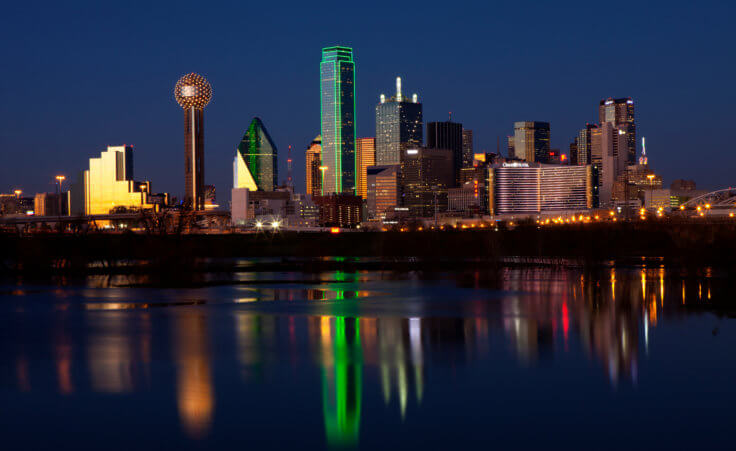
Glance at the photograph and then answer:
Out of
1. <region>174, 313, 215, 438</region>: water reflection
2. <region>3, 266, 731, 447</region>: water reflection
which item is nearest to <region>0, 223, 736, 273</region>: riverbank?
<region>3, 266, 731, 447</region>: water reflection

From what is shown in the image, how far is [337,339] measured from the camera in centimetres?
2988

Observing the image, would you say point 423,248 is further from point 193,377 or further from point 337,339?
point 193,377

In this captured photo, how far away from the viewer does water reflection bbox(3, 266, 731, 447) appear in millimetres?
22203

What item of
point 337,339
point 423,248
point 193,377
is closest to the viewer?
point 193,377

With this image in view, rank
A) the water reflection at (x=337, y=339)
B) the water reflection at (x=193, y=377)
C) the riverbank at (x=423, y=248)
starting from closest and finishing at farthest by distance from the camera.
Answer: the water reflection at (x=193, y=377) → the water reflection at (x=337, y=339) → the riverbank at (x=423, y=248)

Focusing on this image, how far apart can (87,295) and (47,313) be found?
9.15 meters

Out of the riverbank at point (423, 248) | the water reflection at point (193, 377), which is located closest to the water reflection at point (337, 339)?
the water reflection at point (193, 377)

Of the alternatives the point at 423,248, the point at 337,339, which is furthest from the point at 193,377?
the point at 423,248

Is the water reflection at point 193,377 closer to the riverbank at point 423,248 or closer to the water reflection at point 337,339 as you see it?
the water reflection at point 337,339

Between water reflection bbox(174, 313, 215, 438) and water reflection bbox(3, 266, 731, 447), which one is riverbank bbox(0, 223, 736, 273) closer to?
water reflection bbox(3, 266, 731, 447)

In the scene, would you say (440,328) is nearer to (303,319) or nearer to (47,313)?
(303,319)

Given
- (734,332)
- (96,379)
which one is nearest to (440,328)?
(734,332)

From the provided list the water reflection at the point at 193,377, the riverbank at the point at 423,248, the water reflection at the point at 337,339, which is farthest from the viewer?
the riverbank at the point at 423,248

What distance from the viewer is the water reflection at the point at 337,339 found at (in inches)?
874
